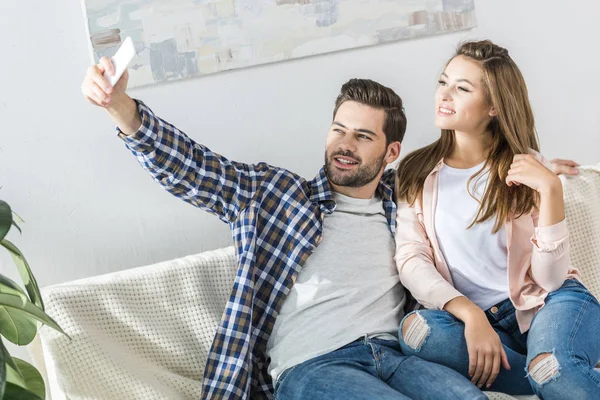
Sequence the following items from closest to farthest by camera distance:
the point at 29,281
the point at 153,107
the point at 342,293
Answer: the point at 29,281 → the point at 342,293 → the point at 153,107

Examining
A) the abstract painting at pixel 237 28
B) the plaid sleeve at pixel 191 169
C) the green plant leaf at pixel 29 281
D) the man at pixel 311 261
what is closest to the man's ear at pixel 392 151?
the man at pixel 311 261

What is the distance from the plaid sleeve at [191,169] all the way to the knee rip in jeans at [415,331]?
0.45 m

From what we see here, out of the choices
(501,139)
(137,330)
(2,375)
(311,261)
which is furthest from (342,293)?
(2,375)

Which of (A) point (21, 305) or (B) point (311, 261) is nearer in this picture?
(A) point (21, 305)

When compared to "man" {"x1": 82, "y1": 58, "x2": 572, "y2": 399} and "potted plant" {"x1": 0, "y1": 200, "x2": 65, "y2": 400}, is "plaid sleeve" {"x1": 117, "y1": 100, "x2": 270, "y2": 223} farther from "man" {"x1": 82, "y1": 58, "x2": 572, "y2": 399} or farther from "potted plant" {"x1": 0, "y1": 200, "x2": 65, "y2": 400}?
"potted plant" {"x1": 0, "y1": 200, "x2": 65, "y2": 400}

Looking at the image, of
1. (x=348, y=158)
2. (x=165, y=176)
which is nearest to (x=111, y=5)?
(x=165, y=176)

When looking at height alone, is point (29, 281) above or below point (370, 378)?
above

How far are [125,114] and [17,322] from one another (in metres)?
0.43

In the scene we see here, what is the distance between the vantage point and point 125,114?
59.3 inches

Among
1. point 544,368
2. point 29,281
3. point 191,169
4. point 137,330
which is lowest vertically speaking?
point 544,368

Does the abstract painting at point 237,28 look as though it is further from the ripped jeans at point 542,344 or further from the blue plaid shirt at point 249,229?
the ripped jeans at point 542,344

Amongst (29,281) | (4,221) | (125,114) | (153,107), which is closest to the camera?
(4,221)

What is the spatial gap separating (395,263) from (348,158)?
0.28m

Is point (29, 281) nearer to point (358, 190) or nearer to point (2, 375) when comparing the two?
point (2, 375)
